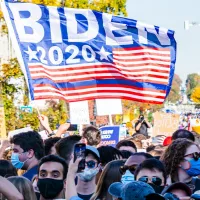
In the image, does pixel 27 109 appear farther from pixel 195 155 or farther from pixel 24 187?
pixel 24 187

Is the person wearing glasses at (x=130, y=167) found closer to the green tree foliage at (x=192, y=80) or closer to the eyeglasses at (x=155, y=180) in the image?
the eyeglasses at (x=155, y=180)

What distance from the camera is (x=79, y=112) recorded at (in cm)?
1402

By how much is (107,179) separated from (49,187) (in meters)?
0.45

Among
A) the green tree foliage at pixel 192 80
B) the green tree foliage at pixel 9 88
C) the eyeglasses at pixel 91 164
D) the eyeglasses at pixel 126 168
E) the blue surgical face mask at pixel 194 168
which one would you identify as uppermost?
the green tree foliage at pixel 192 80

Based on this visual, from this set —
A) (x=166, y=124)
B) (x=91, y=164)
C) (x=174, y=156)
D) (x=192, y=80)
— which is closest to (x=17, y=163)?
(x=174, y=156)

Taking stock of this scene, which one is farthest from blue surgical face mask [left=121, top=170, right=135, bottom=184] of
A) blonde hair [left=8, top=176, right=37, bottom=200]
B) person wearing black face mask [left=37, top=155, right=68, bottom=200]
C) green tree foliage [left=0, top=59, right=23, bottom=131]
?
green tree foliage [left=0, top=59, right=23, bottom=131]

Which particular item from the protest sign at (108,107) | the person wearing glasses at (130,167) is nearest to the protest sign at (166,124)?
the protest sign at (108,107)

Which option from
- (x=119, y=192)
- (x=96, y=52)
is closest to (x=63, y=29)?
(x=96, y=52)

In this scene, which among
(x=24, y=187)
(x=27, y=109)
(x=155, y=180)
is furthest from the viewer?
(x=27, y=109)

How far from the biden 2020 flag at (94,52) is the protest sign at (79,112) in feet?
2.56

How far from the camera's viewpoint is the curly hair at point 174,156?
766 cm

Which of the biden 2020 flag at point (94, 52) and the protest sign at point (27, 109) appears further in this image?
the protest sign at point (27, 109)

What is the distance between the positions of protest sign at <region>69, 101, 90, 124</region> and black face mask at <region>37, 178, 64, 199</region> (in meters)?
7.09

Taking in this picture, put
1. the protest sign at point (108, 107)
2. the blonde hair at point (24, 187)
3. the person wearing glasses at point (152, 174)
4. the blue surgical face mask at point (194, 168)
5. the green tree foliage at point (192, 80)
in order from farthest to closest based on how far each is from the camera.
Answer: the green tree foliage at point (192, 80), the protest sign at point (108, 107), the blue surgical face mask at point (194, 168), the person wearing glasses at point (152, 174), the blonde hair at point (24, 187)
